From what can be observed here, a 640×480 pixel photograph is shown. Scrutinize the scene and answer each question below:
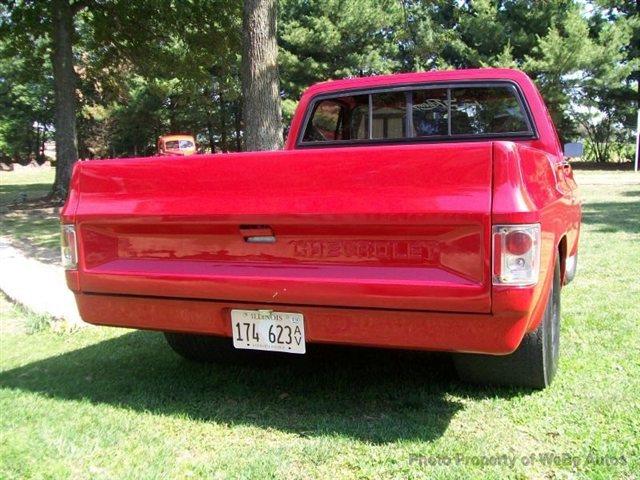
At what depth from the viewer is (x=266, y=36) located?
24.4 feet

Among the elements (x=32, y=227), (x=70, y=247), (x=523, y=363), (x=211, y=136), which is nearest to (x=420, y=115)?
(x=523, y=363)

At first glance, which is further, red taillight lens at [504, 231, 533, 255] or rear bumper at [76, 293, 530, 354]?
rear bumper at [76, 293, 530, 354]

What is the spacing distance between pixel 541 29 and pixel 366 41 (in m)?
8.88

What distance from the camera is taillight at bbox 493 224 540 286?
2324mm

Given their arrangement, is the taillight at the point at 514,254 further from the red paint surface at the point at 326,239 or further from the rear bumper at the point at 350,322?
the rear bumper at the point at 350,322

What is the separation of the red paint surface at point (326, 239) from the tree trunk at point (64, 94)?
13699mm

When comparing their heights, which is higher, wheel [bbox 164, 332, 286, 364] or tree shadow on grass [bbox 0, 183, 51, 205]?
Answer: wheel [bbox 164, 332, 286, 364]

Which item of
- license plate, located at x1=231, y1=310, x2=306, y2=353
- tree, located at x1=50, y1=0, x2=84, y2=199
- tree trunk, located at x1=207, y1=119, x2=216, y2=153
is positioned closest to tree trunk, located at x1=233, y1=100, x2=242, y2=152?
tree trunk, located at x1=207, y1=119, x2=216, y2=153

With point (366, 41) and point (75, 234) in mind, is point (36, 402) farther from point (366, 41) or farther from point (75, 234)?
point (366, 41)

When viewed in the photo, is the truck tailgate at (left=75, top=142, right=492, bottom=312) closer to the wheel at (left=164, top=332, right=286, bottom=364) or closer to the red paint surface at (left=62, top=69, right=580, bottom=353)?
the red paint surface at (left=62, top=69, right=580, bottom=353)

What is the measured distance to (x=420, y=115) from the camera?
455 centimetres

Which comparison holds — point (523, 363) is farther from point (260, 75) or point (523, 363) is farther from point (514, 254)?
point (260, 75)

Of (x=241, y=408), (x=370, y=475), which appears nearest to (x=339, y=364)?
(x=241, y=408)

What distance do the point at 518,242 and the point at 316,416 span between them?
4.51 ft
